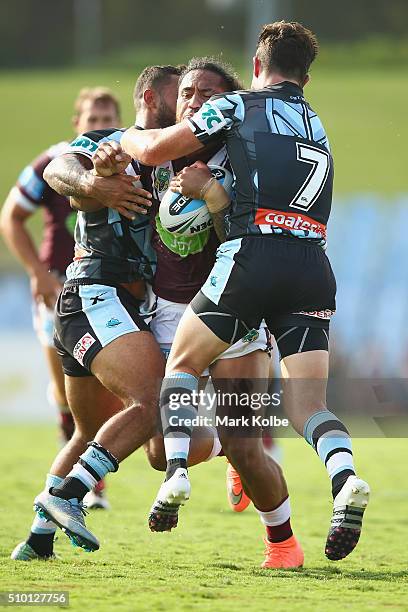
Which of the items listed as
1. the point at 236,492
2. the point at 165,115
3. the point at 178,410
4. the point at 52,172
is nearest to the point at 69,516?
the point at 178,410

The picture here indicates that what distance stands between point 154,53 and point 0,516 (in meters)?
45.7

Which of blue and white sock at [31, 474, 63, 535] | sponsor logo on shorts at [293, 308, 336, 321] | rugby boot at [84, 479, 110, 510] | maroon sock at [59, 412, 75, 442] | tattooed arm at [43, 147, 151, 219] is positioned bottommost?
rugby boot at [84, 479, 110, 510]

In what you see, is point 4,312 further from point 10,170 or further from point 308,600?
point 10,170

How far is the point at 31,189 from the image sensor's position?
8.21 meters

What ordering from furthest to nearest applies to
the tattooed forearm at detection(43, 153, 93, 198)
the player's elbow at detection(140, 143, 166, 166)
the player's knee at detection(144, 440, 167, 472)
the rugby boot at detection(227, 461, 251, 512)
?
the rugby boot at detection(227, 461, 251, 512)
the player's knee at detection(144, 440, 167, 472)
the tattooed forearm at detection(43, 153, 93, 198)
the player's elbow at detection(140, 143, 166, 166)

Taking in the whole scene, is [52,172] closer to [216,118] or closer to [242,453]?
[216,118]

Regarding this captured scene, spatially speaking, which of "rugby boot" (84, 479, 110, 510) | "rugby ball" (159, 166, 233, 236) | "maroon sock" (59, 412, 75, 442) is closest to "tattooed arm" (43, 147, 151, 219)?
"rugby ball" (159, 166, 233, 236)

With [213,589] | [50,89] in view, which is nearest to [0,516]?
[213,589]

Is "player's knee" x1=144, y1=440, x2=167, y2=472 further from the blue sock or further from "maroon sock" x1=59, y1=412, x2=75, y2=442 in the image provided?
"maroon sock" x1=59, y1=412, x2=75, y2=442

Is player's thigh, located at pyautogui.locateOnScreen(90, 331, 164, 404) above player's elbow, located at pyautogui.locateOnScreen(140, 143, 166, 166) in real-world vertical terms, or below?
below

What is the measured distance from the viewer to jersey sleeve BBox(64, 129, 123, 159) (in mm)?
5625

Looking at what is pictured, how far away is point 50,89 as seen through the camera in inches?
1914

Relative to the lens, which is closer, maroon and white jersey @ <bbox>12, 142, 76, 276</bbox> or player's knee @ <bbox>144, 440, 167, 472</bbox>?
player's knee @ <bbox>144, 440, 167, 472</bbox>

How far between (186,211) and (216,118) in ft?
1.61
